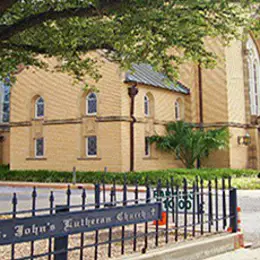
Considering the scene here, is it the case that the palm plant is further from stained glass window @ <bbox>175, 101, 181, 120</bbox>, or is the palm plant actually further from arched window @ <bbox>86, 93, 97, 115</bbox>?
arched window @ <bbox>86, 93, 97, 115</bbox>

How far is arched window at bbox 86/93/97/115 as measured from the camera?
2732 centimetres

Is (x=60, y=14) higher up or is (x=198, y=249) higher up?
(x=60, y=14)

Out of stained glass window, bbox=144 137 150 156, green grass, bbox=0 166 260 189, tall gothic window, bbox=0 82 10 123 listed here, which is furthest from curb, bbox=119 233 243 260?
tall gothic window, bbox=0 82 10 123

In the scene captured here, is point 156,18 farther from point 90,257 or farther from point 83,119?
point 83,119

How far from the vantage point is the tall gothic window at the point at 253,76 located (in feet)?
112

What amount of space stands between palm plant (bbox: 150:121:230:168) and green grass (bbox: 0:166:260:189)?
2.17 m

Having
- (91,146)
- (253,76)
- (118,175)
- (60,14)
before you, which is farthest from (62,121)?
(60,14)

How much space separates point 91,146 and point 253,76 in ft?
51.4

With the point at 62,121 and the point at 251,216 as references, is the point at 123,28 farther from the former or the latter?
the point at 62,121

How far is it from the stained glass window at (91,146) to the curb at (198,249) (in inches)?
764

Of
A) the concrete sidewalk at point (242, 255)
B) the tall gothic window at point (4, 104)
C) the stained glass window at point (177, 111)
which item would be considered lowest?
the concrete sidewalk at point (242, 255)

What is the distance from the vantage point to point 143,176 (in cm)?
2223

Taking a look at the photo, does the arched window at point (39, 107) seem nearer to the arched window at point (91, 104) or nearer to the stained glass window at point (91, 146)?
the arched window at point (91, 104)

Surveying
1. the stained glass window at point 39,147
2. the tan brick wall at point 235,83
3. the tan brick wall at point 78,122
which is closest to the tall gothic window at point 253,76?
the tan brick wall at point 235,83
